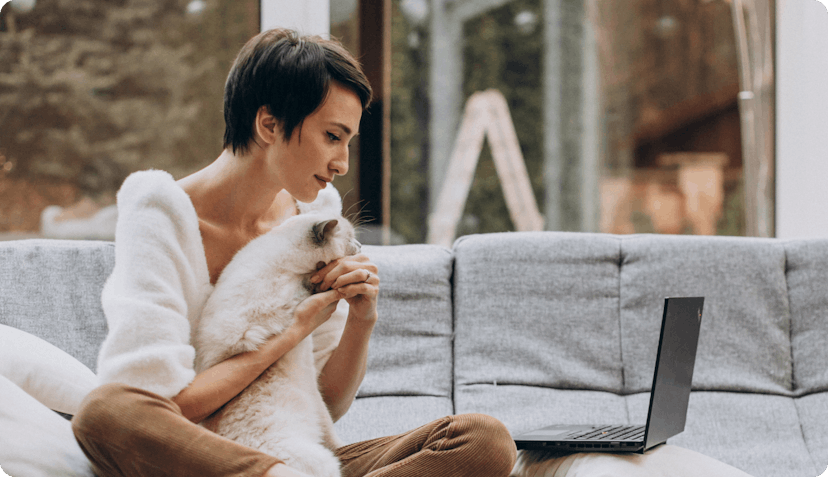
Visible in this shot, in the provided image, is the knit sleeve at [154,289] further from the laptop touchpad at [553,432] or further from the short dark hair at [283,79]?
the laptop touchpad at [553,432]

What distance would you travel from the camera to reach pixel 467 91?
282 centimetres

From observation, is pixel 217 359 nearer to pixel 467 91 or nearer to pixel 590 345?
pixel 590 345

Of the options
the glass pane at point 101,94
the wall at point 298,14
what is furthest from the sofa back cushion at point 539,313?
the glass pane at point 101,94

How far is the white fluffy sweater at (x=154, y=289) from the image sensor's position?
1.00 m

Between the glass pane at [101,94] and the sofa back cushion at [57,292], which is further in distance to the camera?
the glass pane at [101,94]

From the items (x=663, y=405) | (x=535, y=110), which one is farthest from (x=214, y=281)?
(x=535, y=110)

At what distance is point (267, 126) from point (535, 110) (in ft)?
6.21

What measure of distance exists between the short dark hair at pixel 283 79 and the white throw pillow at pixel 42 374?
1.89 ft

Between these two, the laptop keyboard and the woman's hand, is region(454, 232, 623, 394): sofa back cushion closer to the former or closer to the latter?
the laptop keyboard

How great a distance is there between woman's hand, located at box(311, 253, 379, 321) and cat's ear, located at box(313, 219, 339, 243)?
5 cm

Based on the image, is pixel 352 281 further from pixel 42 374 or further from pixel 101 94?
pixel 101 94

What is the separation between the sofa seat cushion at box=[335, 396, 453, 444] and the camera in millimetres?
1696

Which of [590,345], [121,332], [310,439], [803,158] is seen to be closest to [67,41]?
[121,332]

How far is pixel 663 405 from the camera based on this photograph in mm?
1284
